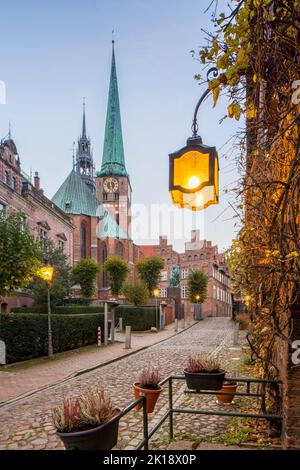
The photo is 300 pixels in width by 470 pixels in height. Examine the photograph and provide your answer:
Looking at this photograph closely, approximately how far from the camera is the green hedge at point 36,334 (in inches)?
516

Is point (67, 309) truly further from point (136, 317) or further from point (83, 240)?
point (83, 240)

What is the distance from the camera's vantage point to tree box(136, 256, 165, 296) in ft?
140

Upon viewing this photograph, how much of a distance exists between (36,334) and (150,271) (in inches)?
1136

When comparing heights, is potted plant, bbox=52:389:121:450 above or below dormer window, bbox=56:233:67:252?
below

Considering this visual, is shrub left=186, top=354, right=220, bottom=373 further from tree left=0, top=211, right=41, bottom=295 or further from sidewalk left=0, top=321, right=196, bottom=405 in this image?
tree left=0, top=211, right=41, bottom=295

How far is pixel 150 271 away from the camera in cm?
4281

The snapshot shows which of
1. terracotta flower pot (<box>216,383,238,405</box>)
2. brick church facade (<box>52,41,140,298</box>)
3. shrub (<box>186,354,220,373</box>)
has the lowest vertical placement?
terracotta flower pot (<box>216,383,238,405</box>)

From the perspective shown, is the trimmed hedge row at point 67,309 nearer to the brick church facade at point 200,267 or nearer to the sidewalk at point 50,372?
the sidewalk at point 50,372

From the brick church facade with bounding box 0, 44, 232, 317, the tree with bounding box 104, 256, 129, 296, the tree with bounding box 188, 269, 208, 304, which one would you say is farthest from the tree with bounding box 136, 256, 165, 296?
the tree with bounding box 188, 269, 208, 304

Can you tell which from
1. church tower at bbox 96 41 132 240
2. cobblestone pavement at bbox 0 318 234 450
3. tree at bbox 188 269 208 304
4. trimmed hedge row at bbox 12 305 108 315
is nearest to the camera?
cobblestone pavement at bbox 0 318 234 450

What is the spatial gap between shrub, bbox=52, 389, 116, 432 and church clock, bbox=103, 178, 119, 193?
224 ft

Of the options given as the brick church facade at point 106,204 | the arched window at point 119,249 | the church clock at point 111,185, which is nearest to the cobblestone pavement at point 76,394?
the brick church facade at point 106,204

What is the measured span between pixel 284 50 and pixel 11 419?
683 centimetres
